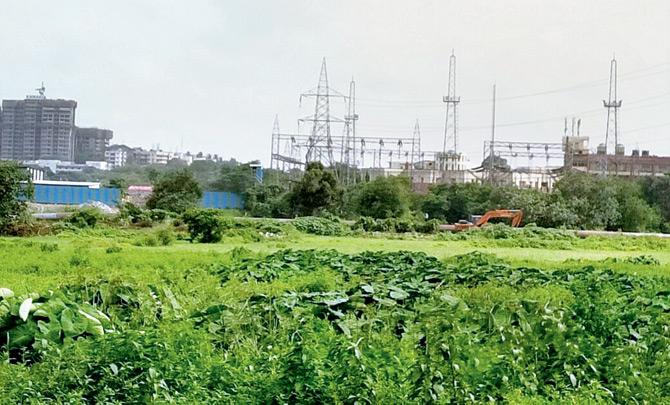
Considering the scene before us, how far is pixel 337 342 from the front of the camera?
158 inches

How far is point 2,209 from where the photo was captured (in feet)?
64.1

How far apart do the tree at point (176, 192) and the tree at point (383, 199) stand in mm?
6285

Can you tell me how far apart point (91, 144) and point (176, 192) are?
2703cm

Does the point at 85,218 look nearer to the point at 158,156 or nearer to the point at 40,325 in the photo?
the point at 40,325

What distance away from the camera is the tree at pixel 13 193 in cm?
1958

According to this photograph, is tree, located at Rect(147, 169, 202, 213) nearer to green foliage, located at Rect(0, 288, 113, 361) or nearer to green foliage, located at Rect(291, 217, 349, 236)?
green foliage, located at Rect(291, 217, 349, 236)

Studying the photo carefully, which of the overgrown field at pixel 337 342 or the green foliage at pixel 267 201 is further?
the green foliage at pixel 267 201

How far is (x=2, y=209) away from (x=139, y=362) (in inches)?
677

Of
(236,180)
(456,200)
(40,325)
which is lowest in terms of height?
(40,325)

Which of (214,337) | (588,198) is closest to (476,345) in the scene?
(214,337)

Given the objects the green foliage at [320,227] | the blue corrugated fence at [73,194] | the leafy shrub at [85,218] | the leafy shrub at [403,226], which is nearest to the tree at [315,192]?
the green foliage at [320,227]

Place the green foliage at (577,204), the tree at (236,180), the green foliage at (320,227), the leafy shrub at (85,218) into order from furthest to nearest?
the tree at (236,180)
the green foliage at (577,204)
the green foliage at (320,227)
the leafy shrub at (85,218)

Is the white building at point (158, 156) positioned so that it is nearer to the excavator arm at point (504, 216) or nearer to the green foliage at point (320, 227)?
the green foliage at point (320, 227)

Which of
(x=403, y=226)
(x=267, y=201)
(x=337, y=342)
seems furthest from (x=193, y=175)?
(x=337, y=342)
